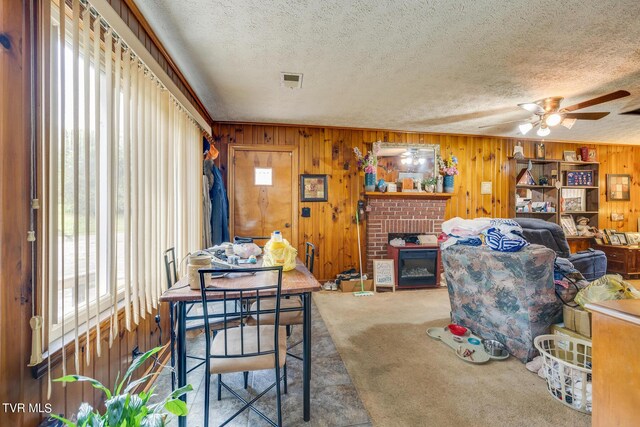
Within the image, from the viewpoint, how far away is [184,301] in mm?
1408

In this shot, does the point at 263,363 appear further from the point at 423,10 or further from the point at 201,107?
the point at 201,107

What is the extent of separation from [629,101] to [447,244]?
2773 millimetres

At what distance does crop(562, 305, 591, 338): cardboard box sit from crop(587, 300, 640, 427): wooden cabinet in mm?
1231

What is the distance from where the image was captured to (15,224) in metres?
0.98

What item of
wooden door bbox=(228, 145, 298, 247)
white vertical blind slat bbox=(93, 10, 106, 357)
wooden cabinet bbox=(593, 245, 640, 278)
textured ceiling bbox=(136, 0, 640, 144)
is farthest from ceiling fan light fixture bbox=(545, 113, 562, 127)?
white vertical blind slat bbox=(93, 10, 106, 357)

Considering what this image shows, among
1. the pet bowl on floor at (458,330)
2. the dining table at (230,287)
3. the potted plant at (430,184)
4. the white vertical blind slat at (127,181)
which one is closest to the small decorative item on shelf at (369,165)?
the potted plant at (430,184)

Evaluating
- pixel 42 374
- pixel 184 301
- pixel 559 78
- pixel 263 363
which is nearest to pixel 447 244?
pixel 559 78

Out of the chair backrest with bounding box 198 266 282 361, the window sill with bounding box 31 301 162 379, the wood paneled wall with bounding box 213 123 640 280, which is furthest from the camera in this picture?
the wood paneled wall with bounding box 213 123 640 280

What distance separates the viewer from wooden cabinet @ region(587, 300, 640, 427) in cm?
95

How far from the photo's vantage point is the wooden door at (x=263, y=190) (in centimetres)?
414

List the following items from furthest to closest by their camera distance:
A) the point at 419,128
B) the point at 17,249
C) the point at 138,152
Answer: the point at 419,128 < the point at 138,152 < the point at 17,249

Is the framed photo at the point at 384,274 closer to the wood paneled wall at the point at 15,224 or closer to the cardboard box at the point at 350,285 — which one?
the cardboard box at the point at 350,285

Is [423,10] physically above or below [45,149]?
above

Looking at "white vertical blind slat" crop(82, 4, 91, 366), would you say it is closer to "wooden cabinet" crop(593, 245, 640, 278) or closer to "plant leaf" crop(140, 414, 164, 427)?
"plant leaf" crop(140, 414, 164, 427)
